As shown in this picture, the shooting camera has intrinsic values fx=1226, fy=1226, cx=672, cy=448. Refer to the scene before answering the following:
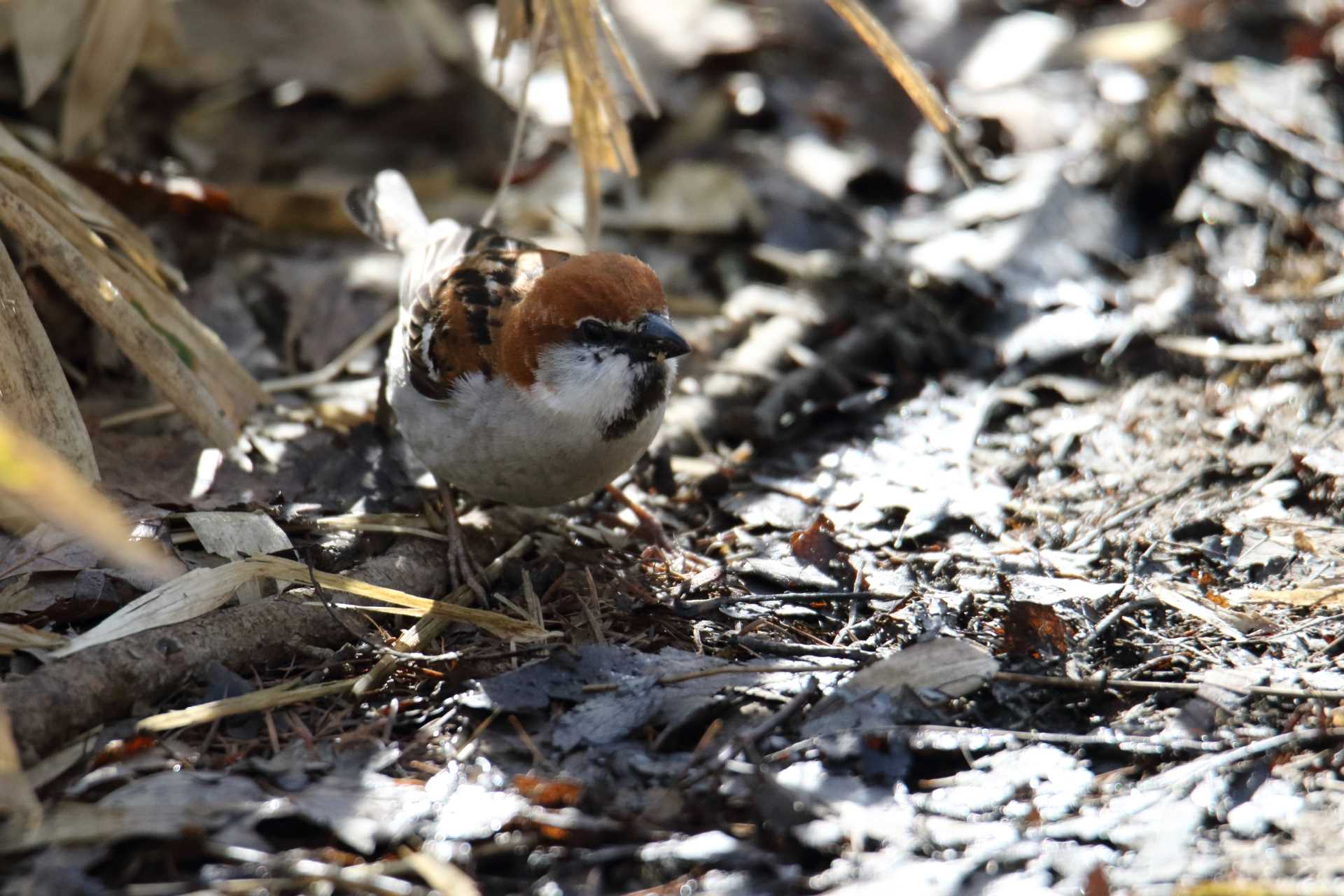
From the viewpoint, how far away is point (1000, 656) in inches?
138

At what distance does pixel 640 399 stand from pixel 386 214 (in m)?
2.04

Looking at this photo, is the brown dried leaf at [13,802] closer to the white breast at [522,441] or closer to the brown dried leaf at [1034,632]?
the white breast at [522,441]

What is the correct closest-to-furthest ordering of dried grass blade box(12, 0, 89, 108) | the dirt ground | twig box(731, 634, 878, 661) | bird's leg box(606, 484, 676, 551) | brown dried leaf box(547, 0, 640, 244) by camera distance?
the dirt ground < twig box(731, 634, 878, 661) < bird's leg box(606, 484, 676, 551) < brown dried leaf box(547, 0, 640, 244) < dried grass blade box(12, 0, 89, 108)

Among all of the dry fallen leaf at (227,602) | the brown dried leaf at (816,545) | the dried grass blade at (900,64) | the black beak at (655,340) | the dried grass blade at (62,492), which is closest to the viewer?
the dried grass blade at (62,492)

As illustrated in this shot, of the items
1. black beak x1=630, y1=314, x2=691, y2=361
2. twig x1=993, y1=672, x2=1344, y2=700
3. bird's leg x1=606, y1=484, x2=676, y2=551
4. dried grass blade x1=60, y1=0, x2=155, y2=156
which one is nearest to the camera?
twig x1=993, y1=672, x2=1344, y2=700

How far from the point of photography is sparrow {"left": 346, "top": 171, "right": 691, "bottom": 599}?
13.4 feet

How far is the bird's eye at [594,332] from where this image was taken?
408cm

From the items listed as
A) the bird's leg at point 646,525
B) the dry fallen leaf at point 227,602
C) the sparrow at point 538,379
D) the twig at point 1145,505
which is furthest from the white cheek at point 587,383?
the twig at point 1145,505

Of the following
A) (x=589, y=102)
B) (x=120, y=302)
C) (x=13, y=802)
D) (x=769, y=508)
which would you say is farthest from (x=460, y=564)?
(x=589, y=102)

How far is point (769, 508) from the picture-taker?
4637mm

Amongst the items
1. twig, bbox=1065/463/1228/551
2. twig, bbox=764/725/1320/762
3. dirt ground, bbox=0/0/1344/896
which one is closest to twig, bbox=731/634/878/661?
dirt ground, bbox=0/0/1344/896

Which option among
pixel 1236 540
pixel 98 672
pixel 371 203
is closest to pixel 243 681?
pixel 98 672

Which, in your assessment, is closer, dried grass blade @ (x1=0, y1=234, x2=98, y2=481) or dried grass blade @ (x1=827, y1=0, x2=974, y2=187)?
dried grass blade @ (x1=0, y1=234, x2=98, y2=481)

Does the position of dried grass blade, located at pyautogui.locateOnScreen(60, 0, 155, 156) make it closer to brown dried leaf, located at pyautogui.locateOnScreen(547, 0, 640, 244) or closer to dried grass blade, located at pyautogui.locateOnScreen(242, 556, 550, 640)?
brown dried leaf, located at pyautogui.locateOnScreen(547, 0, 640, 244)
